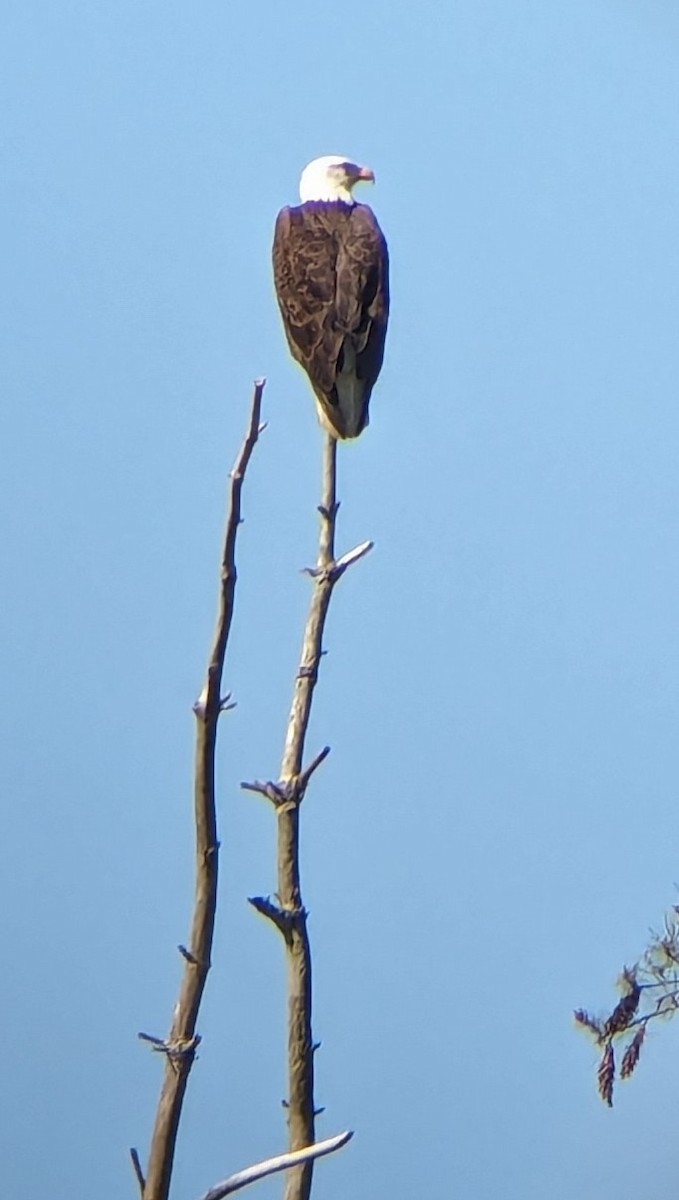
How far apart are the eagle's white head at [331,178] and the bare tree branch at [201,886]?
3.68ft

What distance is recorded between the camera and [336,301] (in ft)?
7.59

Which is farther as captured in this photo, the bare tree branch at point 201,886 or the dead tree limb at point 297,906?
the dead tree limb at point 297,906

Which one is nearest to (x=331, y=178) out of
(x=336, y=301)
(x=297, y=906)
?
(x=336, y=301)

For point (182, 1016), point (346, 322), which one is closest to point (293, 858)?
point (182, 1016)

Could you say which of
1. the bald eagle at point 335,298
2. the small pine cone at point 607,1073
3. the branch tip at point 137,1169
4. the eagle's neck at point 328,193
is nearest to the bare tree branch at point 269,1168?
the branch tip at point 137,1169

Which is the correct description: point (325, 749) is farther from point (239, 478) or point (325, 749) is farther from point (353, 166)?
point (353, 166)

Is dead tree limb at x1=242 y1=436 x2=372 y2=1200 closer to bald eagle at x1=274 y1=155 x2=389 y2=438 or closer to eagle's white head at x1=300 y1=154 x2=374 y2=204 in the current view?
bald eagle at x1=274 y1=155 x2=389 y2=438

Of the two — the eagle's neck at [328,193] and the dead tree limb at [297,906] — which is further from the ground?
the eagle's neck at [328,193]

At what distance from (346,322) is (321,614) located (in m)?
0.69

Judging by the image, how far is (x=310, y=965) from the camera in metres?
1.59

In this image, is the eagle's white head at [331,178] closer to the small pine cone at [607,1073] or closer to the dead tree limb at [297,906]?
the dead tree limb at [297,906]

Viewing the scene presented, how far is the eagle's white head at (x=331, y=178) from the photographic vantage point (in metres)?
2.54

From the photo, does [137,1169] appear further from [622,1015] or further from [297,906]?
[622,1015]

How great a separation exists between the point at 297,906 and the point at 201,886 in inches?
5.4
